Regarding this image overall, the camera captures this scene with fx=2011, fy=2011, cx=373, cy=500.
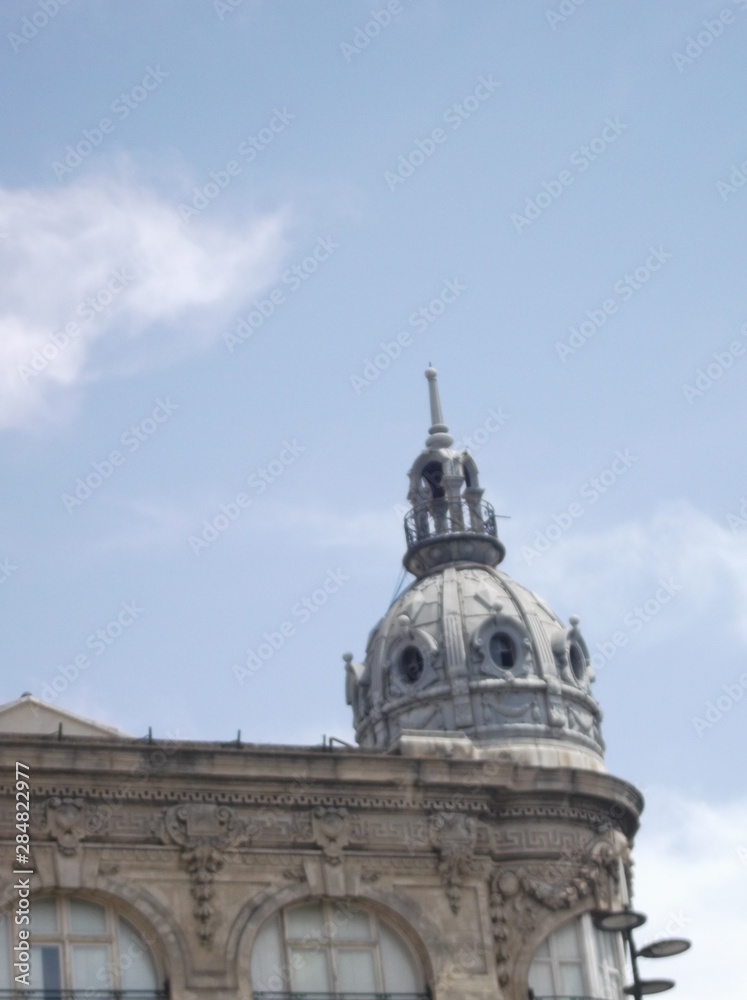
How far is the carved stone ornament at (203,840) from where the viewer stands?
3797 centimetres

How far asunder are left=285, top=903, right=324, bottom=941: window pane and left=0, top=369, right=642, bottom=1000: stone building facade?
27 mm

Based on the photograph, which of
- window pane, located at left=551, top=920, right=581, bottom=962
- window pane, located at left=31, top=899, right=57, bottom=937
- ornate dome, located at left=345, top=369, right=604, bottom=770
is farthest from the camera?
ornate dome, located at left=345, top=369, right=604, bottom=770

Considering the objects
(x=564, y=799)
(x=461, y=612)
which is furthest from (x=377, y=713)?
(x=564, y=799)

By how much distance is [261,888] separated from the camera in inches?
1521

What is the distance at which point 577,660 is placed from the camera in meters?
47.3

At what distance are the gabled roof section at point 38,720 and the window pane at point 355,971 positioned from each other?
671 centimetres

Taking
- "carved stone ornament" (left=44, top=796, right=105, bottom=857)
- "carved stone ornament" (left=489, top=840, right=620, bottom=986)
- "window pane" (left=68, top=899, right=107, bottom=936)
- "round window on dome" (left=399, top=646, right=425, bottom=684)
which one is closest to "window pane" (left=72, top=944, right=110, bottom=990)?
"window pane" (left=68, top=899, right=107, bottom=936)

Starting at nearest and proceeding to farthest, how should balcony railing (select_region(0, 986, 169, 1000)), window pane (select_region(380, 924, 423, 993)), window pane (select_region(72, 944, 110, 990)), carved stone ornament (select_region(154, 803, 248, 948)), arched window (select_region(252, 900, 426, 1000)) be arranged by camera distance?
balcony railing (select_region(0, 986, 169, 1000)) → window pane (select_region(72, 944, 110, 990)) → carved stone ornament (select_region(154, 803, 248, 948)) → arched window (select_region(252, 900, 426, 1000)) → window pane (select_region(380, 924, 423, 993))

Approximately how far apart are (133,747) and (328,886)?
464cm

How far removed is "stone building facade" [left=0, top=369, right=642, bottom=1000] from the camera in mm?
37531

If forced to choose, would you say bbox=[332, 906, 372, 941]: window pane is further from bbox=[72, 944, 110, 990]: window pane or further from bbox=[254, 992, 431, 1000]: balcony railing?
bbox=[72, 944, 110, 990]: window pane

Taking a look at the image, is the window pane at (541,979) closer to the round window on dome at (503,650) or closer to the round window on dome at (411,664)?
the round window on dome at (503,650)

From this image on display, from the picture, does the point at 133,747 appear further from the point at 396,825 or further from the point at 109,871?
the point at 396,825

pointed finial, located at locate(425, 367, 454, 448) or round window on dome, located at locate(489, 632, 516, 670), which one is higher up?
pointed finial, located at locate(425, 367, 454, 448)
